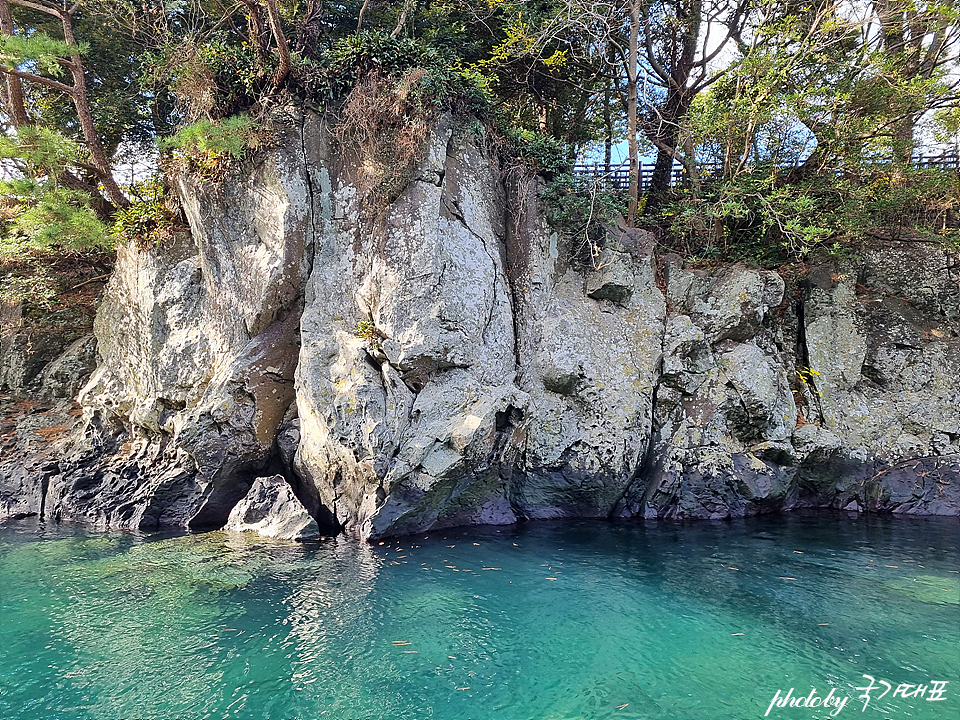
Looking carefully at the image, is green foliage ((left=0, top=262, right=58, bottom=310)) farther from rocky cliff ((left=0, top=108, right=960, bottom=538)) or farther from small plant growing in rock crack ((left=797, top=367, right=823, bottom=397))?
small plant growing in rock crack ((left=797, top=367, right=823, bottom=397))

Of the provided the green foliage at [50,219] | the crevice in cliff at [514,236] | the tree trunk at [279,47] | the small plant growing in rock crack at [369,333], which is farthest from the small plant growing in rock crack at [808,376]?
the green foliage at [50,219]

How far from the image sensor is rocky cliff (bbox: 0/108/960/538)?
35.9 ft

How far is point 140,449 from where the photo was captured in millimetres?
12719

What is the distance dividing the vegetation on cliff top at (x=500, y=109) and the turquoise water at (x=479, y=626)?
275 inches

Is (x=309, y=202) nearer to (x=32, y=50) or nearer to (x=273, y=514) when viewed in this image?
(x=32, y=50)

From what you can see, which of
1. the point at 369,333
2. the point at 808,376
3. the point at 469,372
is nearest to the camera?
the point at 369,333

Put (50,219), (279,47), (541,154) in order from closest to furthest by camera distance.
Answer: (50,219) → (279,47) → (541,154)

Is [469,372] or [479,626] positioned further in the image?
[469,372]

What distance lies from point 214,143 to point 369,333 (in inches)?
193

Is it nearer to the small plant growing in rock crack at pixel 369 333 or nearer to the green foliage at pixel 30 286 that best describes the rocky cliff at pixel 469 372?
the small plant growing in rock crack at pixel 369 333

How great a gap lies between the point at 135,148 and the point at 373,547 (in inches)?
522

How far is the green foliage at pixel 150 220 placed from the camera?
42.8 ft

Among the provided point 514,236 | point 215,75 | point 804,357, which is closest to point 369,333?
point 514,236

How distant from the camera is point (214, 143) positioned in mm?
11336
